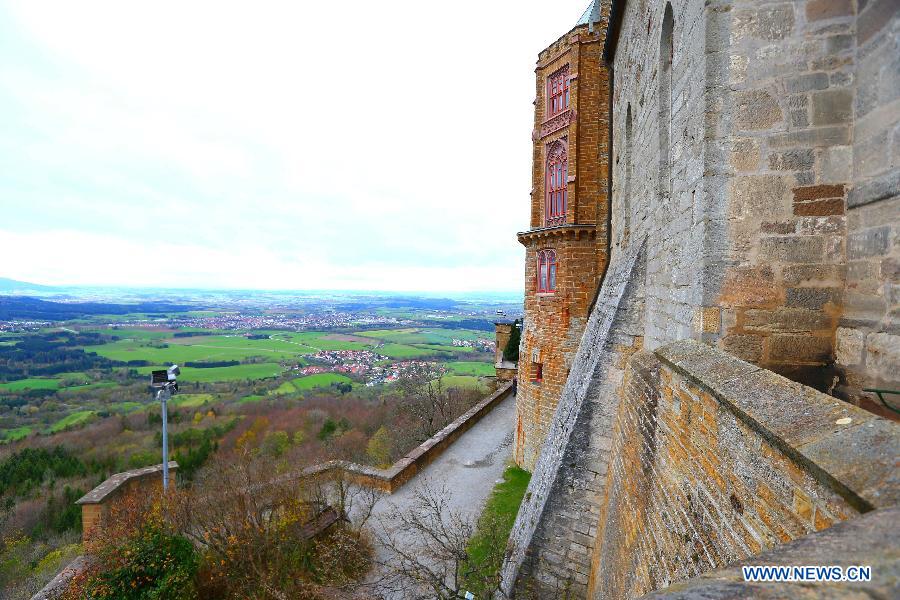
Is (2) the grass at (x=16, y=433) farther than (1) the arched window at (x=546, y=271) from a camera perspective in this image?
Yes

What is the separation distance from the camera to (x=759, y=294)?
315cm

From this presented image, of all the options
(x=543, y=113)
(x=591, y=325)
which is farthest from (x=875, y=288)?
(x=543, y=113)

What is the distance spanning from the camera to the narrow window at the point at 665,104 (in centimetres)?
456

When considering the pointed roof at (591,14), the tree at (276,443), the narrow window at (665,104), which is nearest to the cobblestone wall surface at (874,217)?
the narrow window at (665,104)

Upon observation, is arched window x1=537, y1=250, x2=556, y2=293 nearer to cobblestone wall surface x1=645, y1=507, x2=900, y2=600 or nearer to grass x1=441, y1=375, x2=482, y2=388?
cobblestone wall surface x1=645, y1=507, x2=900, y2=600

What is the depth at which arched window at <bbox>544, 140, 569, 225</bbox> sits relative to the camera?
10242mm

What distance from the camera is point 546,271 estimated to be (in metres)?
10.4

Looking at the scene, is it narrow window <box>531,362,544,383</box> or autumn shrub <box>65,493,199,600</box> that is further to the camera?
narrow window <box>531,362,544,383</box>

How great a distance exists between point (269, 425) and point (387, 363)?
2642 cm

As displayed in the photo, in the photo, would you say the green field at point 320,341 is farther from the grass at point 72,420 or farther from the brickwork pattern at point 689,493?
the brickwork pattern at point 689,493

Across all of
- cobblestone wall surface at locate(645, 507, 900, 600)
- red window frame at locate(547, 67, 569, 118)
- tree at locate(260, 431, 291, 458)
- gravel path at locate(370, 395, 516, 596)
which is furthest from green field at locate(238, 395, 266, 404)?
cobblestone wall surface at locate(645, 507, 900, 600)

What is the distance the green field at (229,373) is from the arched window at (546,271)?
53583 mm

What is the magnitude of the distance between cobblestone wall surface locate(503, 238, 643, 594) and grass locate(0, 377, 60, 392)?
66.9 metres

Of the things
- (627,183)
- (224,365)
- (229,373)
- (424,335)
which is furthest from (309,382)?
(627,183)
